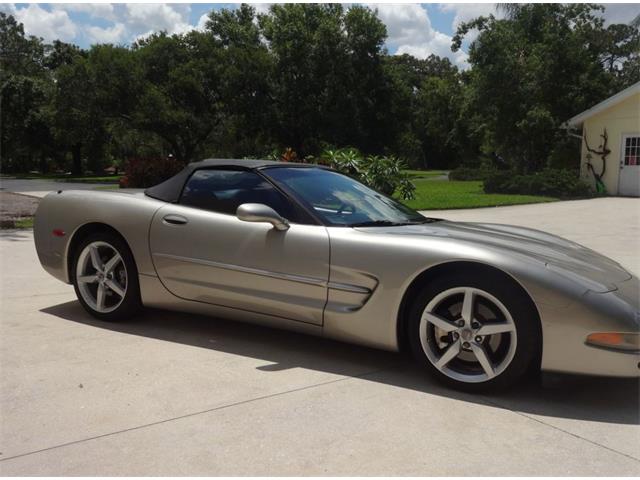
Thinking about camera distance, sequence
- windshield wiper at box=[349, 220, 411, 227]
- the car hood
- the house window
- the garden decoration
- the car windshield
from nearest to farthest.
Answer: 1. the car hood
2. windshield wiper at box=[349, 220, 411, 227]
3. the car windshield
4. the house window
5. the garden decoration

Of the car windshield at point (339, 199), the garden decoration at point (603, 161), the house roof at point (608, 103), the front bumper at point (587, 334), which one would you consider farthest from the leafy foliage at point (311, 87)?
the front bumper at point (587, 334)

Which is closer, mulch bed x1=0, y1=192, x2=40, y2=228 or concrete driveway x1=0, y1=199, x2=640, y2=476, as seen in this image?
concrete driveway x1=0, y1=199, x2=640, y2=476

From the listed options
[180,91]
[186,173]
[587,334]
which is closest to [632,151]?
[180,91]

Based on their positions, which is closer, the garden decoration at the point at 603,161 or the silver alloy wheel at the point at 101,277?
the silver alloy wheel at the point at 101,277

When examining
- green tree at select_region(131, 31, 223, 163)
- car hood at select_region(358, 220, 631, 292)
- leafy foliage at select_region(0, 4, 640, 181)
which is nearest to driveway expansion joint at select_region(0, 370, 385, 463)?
car hood at select_region(358, 220, 631, 292)

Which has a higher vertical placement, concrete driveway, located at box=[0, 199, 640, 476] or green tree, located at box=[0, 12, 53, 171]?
green tree, located at box=[0, 12, 53, 171]

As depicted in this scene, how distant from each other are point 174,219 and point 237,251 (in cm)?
63

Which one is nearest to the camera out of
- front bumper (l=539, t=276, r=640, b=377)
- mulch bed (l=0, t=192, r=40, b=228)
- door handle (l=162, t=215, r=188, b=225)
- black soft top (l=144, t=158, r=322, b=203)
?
front bumper (l=539, t=276, r=640, b=377)

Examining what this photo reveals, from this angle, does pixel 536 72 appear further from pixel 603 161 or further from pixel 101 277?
pixel 101 277

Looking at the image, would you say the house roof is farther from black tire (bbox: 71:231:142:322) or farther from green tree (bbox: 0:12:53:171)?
green tree (bbox: 0:12:53:171)

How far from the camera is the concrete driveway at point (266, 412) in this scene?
2555mm

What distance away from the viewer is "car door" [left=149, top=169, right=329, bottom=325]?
3.71 metres

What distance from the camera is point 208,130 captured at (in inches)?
1245

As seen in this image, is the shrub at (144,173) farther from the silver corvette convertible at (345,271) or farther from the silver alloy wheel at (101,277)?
the silver corvette convertible at (345,271)
